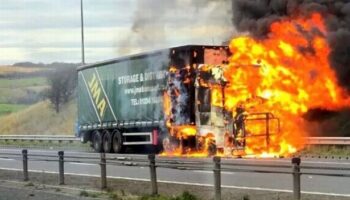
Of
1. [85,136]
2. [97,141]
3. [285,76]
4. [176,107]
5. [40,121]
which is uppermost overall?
[285,76]

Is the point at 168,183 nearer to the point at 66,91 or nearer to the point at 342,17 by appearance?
the point at 342,17

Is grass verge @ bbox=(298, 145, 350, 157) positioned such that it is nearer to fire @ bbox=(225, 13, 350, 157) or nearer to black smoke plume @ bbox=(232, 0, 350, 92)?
Result: fire @ bbox=(225, 13, 350, 157)

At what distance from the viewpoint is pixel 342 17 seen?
23.2 meters

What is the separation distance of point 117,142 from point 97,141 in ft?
6.94

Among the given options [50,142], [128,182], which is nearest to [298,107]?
[128,182]

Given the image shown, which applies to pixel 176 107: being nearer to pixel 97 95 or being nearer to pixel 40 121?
pixel 97 95

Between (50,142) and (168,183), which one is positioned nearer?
(168,183)

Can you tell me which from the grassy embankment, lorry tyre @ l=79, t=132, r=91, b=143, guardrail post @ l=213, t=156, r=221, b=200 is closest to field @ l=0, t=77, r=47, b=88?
the grassy embankment

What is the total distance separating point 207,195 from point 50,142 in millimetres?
32869

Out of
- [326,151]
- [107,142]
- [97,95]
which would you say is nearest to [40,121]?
[97,95]

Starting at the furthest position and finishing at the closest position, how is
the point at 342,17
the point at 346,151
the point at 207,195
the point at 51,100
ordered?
the point at 51,100 → the point at 346,151 → the point at 342,17 → the point at 207,195

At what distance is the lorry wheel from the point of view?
29.9 meters

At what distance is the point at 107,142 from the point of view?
A: 3103 cm

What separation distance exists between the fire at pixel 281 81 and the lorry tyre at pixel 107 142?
736 centimetres
